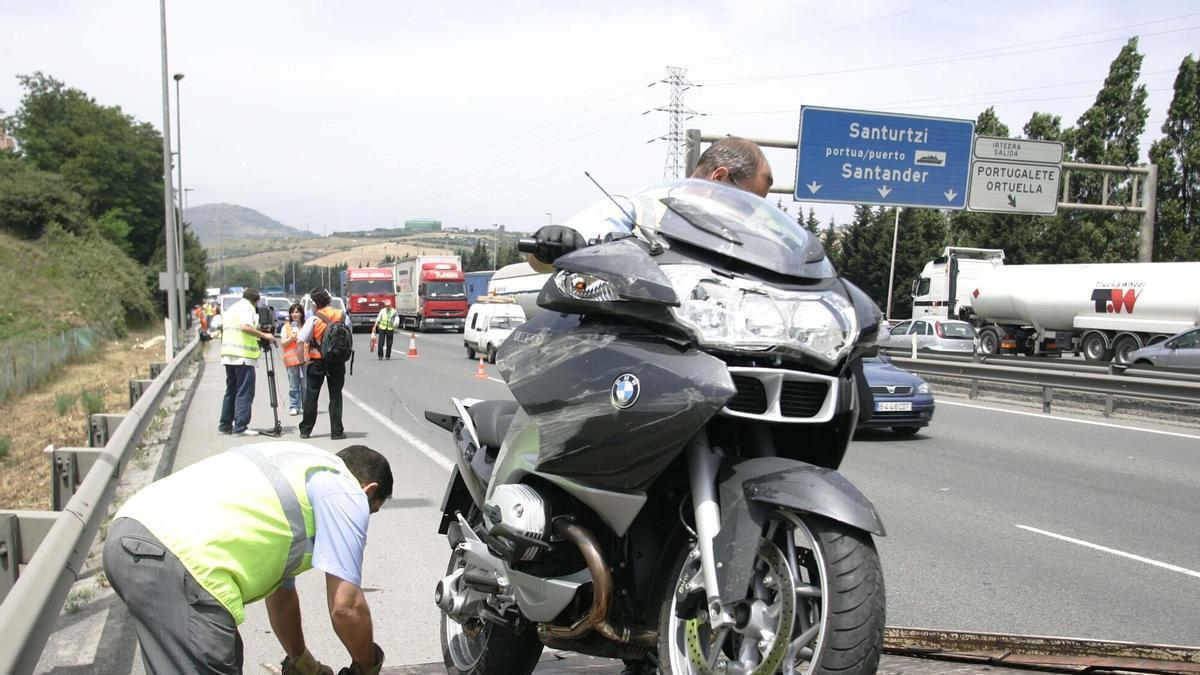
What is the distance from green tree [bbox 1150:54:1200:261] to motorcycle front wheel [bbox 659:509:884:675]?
164ft

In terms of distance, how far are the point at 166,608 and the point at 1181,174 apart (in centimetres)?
5364

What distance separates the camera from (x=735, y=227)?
3.36 m

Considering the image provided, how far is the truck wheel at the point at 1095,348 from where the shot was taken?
113 feet

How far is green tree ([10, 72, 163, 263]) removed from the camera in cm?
7106

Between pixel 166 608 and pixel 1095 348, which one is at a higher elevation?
pixel 166 608

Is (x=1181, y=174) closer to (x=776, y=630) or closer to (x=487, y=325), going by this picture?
(x=487, y=325)

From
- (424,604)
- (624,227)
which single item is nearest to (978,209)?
(424,604)

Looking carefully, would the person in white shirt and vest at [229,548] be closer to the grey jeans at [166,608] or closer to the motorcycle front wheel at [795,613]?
the grey jeans at [166,608]

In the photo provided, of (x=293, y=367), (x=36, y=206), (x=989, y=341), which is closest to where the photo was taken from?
(x=293, y=367)

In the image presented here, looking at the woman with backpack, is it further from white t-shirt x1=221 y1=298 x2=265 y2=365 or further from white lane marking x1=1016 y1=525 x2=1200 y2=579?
white lane marking x1=1016 y1=525 x2=1200 y2=579

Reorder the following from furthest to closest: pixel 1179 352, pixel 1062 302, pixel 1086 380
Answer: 1. pixel 1062 302
2. pixel 1179 352
3. pixel 1086 380

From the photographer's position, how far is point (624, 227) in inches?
143

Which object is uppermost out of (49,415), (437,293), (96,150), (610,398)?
(96,150)

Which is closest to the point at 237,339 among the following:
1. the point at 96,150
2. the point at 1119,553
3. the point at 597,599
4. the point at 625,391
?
the point at 1119,553
